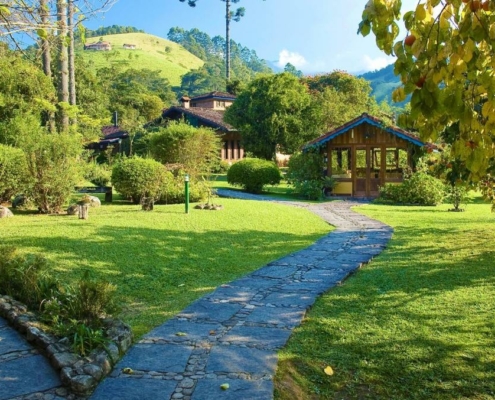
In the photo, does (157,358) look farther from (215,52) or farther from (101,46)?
(215,52)

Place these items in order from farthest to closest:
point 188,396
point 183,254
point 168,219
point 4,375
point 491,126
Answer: point 168,219 → point 183,254 → point 4,375 → point 188,396 → point 491,126

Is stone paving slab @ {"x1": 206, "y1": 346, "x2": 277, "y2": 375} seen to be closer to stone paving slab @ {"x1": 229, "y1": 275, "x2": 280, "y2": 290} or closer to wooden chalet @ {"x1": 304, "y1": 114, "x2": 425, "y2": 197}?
stone paving slab @ {"x1": 229, "y1": 275, "x2": 280, "y2": 290}

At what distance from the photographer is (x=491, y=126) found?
2693 millimetres

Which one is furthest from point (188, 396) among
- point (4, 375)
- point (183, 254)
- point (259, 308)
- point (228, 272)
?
point (183, 254)

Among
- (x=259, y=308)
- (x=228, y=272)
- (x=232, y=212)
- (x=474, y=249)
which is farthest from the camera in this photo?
(x=232, y=212)

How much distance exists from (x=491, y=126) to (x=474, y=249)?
677cm

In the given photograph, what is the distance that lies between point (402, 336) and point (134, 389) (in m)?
2.55

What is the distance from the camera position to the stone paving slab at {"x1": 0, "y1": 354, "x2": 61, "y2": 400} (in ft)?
11.1

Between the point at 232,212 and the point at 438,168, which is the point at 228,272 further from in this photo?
the point at 232,212

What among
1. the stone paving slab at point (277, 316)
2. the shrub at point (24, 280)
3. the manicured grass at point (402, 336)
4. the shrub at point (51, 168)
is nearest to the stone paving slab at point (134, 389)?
the manicured grass at point (402, 336)

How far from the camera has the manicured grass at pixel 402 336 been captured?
3793 mm

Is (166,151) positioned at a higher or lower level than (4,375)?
higher

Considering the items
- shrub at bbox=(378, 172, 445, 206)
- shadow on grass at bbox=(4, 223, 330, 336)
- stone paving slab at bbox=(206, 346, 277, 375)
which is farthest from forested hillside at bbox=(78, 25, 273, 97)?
stone paving slab at bbox=(206, 346, 277, 375)

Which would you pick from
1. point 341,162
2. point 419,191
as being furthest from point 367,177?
point 419,191
